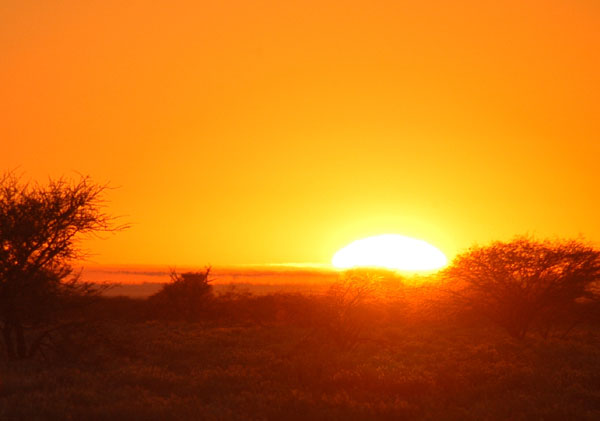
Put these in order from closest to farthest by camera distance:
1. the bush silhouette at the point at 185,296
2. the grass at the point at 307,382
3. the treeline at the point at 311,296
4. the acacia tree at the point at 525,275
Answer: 1. the grass at the point at 307,382
2. the treeline at the point at 311,296
3. the acacia tree at the point at 525,275
4. the bush silhouette at the point at 185,296

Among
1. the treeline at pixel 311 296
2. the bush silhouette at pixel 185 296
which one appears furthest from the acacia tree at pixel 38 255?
the bush silhouette at pixel 185 296

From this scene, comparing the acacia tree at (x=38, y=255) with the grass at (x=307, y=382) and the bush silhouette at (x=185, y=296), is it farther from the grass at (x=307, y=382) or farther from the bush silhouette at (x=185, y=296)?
the bush silhouette at (x=185, y=296)

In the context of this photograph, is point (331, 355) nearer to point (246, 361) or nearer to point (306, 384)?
point (246, 361)

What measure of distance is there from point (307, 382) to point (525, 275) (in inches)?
626

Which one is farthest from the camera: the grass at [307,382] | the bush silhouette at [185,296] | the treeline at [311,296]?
the bush silhouette at [185,296]

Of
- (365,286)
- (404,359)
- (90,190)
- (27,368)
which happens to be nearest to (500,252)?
(365,286)

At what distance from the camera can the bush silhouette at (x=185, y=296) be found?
50094mm

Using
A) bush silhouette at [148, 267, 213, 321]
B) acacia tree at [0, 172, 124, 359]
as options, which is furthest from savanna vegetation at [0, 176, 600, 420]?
bush silhouette at [148, 267, 213, 321]

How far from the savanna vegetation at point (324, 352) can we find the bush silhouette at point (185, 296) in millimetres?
11884

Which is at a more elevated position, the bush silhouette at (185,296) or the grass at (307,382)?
the bush silhouette at (185,296)

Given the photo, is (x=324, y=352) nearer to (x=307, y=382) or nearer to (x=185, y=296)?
(x=307, y=382)

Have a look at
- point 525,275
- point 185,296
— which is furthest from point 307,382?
point 185,296

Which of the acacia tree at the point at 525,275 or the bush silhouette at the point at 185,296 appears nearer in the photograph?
the acacia tree at the point at 525,275

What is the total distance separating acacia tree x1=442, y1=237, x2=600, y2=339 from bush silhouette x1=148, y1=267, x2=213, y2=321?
2509 centimetres
